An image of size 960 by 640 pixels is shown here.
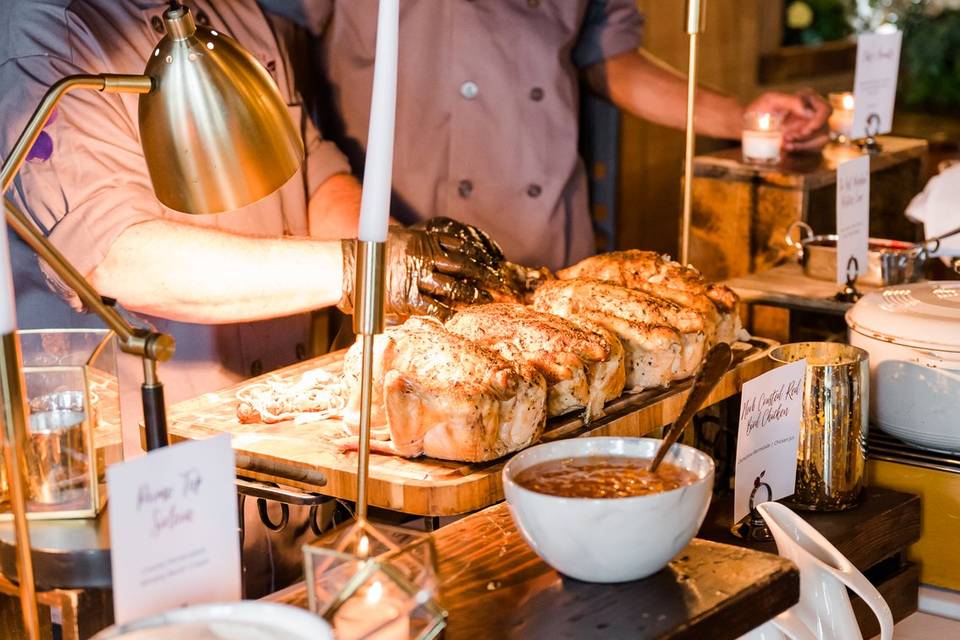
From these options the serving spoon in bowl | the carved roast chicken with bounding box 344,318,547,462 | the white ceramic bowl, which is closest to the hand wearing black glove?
the carved roast chicken with bounding box 344,318,547,462

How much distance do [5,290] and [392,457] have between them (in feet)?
2.97

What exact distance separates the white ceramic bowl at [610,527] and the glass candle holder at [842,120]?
309cm

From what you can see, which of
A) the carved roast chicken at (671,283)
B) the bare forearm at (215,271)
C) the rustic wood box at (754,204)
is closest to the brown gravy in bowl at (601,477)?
the carved roast chicken at (671,283)

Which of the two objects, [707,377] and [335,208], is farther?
[335,208]

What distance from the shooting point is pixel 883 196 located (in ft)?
14.2

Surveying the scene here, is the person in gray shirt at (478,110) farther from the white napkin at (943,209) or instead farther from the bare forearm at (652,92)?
the white napkin at (943,209)

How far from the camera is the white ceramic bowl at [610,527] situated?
1.44 m

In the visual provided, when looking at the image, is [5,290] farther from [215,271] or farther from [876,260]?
[876,260]

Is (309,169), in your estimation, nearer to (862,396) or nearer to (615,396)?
(615,396)

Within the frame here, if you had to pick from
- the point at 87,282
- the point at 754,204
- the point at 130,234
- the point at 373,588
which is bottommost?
the point at 373,588

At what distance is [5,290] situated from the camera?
1187 mm

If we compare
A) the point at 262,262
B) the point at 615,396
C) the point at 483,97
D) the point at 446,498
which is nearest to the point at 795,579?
the point at 446,498

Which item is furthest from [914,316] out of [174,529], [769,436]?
[174,529]

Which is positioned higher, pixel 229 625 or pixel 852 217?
pixel 852 217
